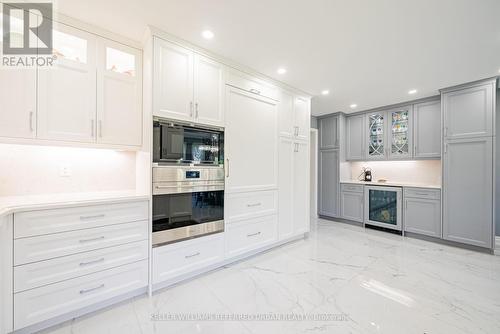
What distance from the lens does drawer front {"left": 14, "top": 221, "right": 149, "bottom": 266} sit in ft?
4.68

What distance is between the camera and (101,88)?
6.33 ft

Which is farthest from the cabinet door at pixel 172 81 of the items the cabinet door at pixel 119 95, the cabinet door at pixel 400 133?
the cabinet door at pixel 400 133

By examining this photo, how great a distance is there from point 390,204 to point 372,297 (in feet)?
8.04

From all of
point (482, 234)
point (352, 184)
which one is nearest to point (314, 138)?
point (352, 184)

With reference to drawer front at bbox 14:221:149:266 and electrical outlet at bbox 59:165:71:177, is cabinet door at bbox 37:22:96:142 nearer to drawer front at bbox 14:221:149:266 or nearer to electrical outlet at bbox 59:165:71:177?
electrical outlet at bbox 59:165:71:177

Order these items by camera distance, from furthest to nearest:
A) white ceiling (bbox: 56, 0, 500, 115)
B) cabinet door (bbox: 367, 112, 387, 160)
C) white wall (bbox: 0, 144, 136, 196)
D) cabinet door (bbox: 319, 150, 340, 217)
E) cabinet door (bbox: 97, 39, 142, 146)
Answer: cabinet door (bbox: 319, 150, 340, 217) → cabinet door (bbox: 367, 112, 387, 160) → cabinet door (bbox: 97, 39, 142, 146) → white wall (bbox: 0, 144, 136, 196) → white ceiling (bbox: 56, 0, 500, 115)

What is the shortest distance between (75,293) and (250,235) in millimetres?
1743

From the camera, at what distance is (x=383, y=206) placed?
3.91m

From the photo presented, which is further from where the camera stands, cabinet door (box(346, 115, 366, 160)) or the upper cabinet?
cabinet door (box(346, 115, 366, 160))

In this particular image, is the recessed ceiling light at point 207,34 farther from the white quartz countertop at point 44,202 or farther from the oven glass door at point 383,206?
the oven glass door at point 383,206

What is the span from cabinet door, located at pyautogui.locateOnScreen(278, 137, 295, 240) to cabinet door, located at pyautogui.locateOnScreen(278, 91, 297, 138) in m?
0.12

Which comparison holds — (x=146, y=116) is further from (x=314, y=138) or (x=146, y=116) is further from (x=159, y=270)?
(x=314, y=138)

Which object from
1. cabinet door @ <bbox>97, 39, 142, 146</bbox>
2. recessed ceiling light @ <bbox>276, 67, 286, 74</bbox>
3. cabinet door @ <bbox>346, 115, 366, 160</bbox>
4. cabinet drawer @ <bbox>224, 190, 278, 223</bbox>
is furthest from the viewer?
cabinet door @ <bbox>346, 115, 366, 160</bbox>

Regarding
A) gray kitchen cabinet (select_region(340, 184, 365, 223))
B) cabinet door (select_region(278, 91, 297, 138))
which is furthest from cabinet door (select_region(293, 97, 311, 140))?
gray kitchen cabinet (select_region(340, 184, 365, 223))
